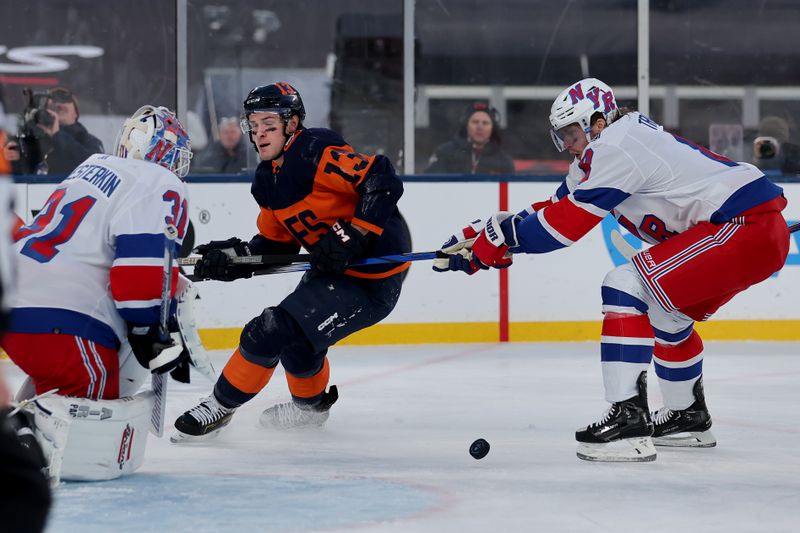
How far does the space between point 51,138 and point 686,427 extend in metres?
3.72

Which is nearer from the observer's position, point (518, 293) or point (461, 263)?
point (461, 263)

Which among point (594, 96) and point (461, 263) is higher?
point (594, 96)

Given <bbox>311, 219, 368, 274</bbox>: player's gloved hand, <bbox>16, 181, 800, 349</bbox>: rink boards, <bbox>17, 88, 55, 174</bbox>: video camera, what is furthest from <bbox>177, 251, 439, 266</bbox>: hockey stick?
<bbox>17, 88, 55, 174</bbox>: video camera

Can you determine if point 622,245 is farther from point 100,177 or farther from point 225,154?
point 100,177

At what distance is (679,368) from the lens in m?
3.36

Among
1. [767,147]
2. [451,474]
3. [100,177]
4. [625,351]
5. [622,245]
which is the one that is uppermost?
[767,147]

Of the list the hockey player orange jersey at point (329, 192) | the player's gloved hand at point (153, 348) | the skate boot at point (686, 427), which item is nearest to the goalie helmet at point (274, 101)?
the hockey player orange jersey at point (329, 192)

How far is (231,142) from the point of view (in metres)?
6.56

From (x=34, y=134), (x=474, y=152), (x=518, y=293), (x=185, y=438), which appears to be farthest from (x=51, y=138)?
(x=185, y=438)

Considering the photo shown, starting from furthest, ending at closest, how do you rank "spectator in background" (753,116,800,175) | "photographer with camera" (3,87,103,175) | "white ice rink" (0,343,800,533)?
"spectator in background" (753,116,800,175)
"photographer with camera" (3,87,103,175)
"white ice rink" (0,343,800,533)

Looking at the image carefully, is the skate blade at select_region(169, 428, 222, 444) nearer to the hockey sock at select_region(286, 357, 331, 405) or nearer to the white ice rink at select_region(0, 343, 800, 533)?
the white ice rink at select_region(0, 343, 800, 533)

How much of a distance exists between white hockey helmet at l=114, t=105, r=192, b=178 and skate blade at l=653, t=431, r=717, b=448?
1.42 m

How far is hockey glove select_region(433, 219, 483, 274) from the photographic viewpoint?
3432mm

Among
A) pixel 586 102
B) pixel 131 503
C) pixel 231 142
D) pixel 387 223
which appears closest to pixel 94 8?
pixel 231 142
